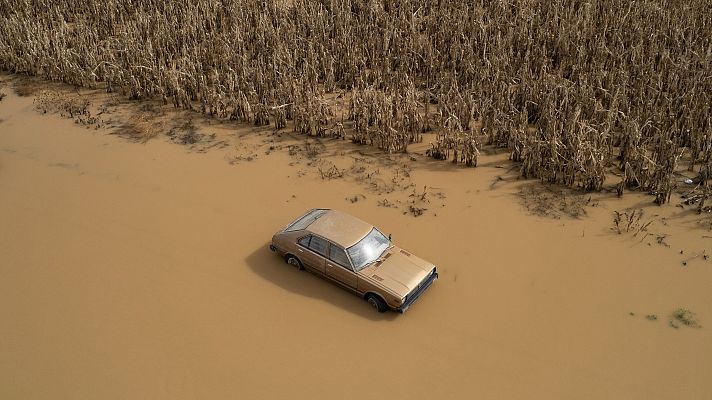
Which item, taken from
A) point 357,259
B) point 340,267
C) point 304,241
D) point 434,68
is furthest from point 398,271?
point 434,68

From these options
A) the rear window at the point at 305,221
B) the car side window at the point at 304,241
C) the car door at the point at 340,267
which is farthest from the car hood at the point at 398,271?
the rear window at the point at 305,221

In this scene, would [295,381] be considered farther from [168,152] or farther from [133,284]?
[168,152]

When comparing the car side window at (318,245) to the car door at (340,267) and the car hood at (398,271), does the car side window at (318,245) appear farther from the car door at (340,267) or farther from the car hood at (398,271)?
the car hood at (398,271)

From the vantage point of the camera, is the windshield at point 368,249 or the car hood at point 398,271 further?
the windshield at point 368,249

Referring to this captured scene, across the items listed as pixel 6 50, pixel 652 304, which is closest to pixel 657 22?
pixel 652 304

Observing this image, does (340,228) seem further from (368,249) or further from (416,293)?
(416,293)

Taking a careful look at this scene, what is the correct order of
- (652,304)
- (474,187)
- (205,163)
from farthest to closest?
(205,163)
(474,187)
(652,304)
